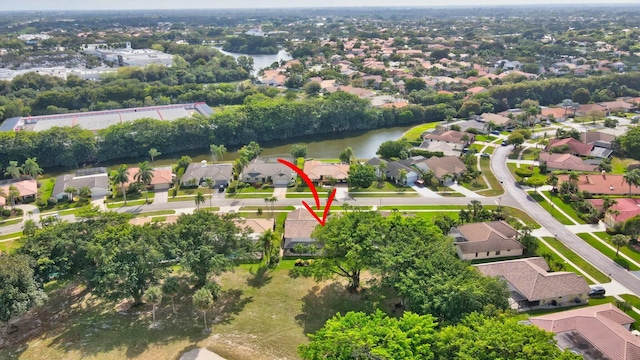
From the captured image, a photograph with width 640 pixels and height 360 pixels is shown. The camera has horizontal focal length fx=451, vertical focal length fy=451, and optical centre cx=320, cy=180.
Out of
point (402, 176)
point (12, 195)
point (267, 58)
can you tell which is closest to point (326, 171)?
point (402, 176)

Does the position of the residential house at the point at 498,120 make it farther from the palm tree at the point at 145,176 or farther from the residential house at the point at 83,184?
the residential house at the point at 83,184

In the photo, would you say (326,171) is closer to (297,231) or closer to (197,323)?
(297,231)

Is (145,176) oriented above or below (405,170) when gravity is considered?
below

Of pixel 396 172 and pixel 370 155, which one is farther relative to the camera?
pixel 370 155

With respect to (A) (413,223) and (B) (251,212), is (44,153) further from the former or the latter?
(A) (413,223)

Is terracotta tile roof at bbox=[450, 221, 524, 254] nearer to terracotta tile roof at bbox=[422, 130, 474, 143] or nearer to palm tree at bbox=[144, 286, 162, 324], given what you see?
palm tree at bbox=[144, 286, 162, 324]

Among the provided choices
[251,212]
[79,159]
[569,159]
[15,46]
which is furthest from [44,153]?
[15,46]
